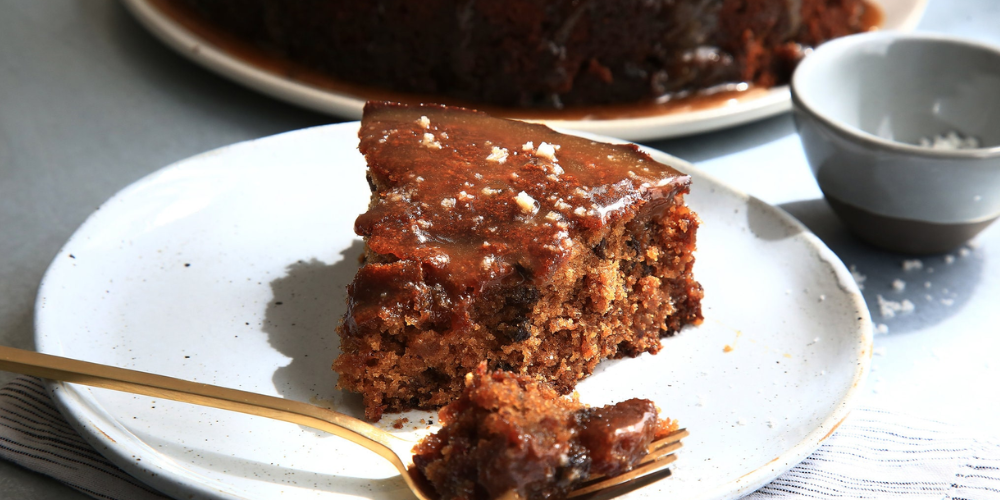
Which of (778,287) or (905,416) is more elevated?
(778,287)

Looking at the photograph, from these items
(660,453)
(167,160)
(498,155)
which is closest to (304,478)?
(660,453)

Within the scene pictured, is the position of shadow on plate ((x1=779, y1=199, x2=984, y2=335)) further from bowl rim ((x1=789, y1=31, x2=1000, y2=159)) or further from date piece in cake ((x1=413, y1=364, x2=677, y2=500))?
date piece in cake ((x1=413, y1=364, x2=677, y2=500))

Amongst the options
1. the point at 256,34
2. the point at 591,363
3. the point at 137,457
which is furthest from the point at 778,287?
the point at 256,34

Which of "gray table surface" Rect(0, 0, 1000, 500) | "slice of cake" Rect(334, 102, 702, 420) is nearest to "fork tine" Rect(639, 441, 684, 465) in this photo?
"slice of cake" Rect(334, 102, 702, 420)

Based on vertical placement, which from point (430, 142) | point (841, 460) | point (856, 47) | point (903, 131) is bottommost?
point (841, 460)

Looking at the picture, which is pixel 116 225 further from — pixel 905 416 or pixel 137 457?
pixel 905 416

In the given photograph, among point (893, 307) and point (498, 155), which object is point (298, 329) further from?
point (893, 307)

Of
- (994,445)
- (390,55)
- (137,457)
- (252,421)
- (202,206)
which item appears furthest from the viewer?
(390,55)
